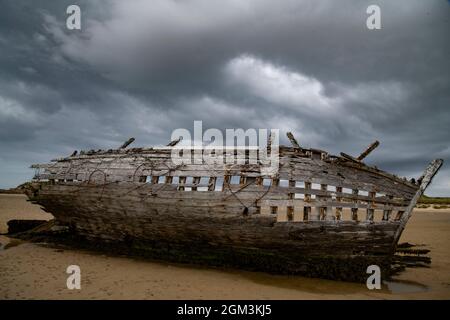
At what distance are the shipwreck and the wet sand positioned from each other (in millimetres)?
515

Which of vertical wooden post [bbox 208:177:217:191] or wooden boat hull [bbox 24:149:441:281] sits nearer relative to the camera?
wooden boat hull [bbox 24:149:441:281]

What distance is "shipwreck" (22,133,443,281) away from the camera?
287 inches

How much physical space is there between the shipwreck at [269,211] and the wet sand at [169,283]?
0.51m

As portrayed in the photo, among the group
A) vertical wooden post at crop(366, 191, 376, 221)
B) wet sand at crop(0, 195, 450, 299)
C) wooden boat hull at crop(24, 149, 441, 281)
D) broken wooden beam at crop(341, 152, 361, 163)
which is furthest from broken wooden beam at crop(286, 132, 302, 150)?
wet sand at crop(0, 195, 450, 299)

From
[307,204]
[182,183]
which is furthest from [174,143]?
[307,204]

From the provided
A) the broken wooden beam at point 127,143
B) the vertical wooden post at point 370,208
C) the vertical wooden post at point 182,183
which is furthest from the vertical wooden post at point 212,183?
the broken wooden beam at point 127,143

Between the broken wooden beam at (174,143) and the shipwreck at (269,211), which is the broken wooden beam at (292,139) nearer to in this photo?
the shipwreck at (269,211)

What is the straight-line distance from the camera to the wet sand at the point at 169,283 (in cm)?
630

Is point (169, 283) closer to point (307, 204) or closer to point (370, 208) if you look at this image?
point (307, 204)

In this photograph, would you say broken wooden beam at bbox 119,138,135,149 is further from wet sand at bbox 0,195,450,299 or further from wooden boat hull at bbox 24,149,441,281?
wet sand at bbox 0,195,450,299

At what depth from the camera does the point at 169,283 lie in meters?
7.02

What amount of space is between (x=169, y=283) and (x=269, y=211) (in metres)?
3.06
